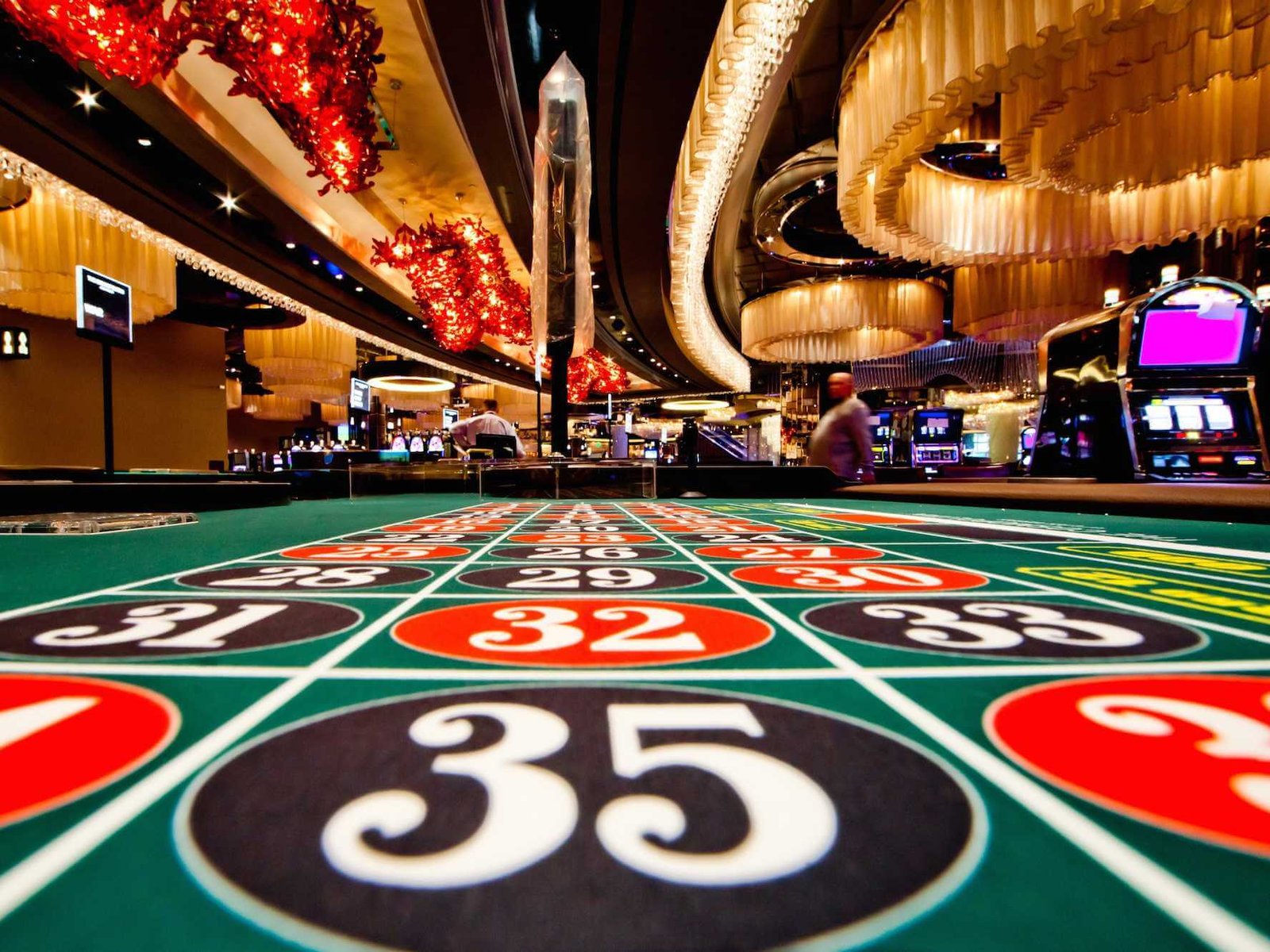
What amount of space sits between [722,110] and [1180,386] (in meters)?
3.85

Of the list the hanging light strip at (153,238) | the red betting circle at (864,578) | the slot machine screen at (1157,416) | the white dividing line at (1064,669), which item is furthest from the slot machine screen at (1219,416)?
the hanging light strip at (153,238)

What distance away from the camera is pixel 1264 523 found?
8.60 feet

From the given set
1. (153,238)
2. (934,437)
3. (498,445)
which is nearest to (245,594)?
(498,445)

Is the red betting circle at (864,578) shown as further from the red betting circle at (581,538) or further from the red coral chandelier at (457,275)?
the red coral chandelier at (457,275)

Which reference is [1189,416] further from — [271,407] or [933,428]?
[271,407]

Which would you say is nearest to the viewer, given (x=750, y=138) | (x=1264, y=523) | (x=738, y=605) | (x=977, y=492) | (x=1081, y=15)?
(x=738, y=605)

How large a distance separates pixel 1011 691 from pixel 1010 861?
1.14ft

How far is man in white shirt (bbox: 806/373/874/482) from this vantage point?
5773 mm

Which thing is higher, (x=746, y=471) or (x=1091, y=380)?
(x=1091, y=380)

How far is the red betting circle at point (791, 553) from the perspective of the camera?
172cm

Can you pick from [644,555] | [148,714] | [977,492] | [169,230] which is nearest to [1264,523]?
[977,492]

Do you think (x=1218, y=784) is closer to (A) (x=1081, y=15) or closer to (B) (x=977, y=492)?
(A) (x=1081, y=15)

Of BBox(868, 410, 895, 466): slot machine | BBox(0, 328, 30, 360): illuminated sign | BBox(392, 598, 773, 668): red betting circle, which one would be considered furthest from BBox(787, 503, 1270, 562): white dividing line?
BBox(0, 328, 30, 360): illuminated sign

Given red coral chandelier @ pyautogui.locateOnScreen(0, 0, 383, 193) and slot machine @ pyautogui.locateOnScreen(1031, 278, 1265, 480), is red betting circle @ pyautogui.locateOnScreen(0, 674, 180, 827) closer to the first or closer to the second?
red coral chandelier @ pyautogui.locateOnScreen(0, 0, 383, 193)
